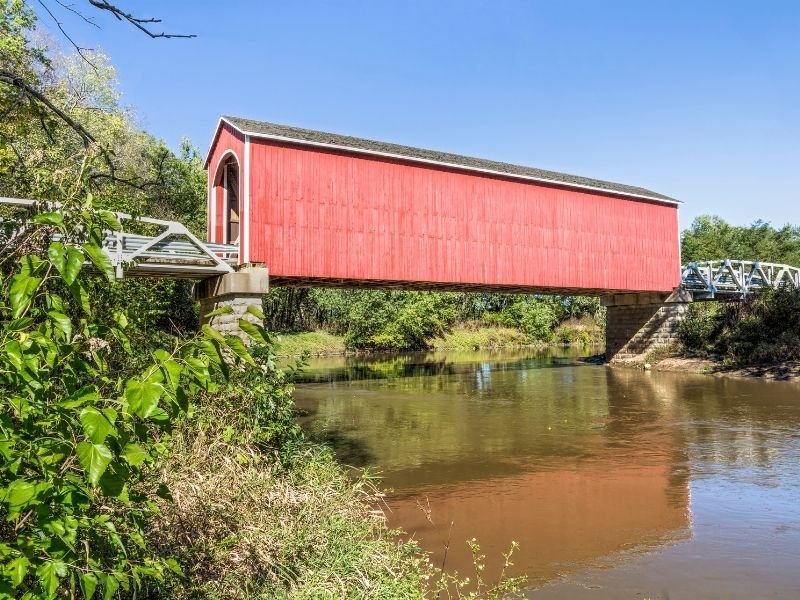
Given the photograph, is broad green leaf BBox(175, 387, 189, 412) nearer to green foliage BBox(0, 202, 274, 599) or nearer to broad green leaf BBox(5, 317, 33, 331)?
green foliage BBox(0, 202, 274, 599)

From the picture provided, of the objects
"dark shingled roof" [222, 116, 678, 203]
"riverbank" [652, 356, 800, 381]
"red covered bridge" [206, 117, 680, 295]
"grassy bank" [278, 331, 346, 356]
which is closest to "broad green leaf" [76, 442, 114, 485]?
"red covered bridge" [206, 117, 680, 295]

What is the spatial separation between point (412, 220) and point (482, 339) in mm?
25357

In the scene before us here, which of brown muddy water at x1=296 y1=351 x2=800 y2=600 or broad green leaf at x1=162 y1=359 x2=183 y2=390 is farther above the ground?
broad green leaf at x1=162 y1=359 x2=183 y2=390

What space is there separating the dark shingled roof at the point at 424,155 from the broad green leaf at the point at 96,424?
40.8 feet

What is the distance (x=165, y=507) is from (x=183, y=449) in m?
0.80

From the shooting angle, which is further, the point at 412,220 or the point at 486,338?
the point at 486,338

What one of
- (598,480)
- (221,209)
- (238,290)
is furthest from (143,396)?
(221,209)

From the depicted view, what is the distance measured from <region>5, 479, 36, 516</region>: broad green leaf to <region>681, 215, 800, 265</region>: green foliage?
49.2 metres

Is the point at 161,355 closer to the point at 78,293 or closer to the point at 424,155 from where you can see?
the point at 78,293

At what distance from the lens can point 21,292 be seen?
1.52 metres

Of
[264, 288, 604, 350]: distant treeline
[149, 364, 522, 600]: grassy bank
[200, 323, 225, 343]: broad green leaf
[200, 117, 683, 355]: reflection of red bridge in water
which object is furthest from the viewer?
[264, 288, 604, 350]: distant treeline

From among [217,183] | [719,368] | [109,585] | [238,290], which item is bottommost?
[719,368]

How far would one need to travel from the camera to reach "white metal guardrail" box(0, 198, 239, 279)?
409 inches

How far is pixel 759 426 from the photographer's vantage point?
416 inches
